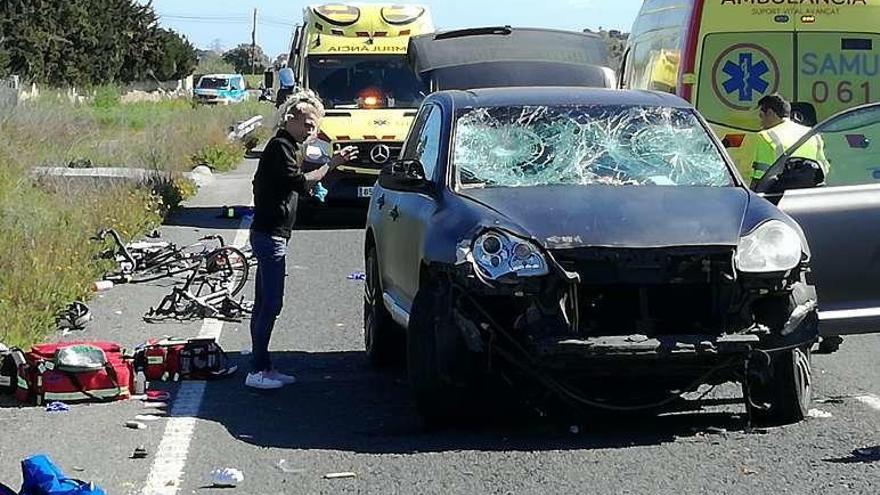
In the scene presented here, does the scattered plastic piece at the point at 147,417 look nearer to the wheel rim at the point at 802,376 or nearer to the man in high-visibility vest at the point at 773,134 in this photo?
the wheel rim at the point at 802,376

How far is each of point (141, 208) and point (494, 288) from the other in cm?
1179

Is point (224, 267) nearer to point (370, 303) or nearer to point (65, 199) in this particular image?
point (370, 303)

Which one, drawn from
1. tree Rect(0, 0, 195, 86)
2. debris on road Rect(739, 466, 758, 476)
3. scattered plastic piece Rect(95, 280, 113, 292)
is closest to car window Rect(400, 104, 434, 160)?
debris on road Rect(739, 466, 758, 476)

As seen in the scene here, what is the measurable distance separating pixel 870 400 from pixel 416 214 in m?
2.69

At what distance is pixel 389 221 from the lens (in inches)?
362

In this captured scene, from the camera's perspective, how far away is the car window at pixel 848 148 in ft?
30.8

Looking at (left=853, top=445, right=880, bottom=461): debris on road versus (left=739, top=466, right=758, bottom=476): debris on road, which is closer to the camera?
(left=739, top=466, right=758, bottom=476): debris on road

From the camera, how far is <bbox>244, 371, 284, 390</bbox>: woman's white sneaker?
8.81m

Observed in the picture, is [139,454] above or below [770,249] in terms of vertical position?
below

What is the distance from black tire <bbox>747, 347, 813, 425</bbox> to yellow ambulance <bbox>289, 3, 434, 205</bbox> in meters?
11.1

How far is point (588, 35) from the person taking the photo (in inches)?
770

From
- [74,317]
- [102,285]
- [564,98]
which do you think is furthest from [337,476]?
[102,285]

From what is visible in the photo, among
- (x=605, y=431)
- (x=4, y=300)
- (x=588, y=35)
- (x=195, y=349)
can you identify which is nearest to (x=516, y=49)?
(x=588, y=35)

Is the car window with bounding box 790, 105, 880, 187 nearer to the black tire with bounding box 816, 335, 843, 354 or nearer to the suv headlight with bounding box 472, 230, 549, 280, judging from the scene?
the black tire with bounding box 816, 335, 843, 354
